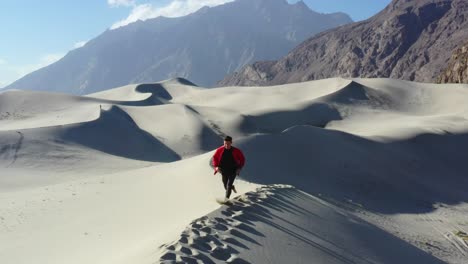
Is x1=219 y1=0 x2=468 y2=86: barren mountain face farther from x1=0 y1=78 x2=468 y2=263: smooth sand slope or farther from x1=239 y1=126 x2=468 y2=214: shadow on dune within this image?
x1=239 y1=126 x2=468 y2=214: shadow on dune

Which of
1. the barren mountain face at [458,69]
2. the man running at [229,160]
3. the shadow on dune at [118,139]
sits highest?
the man running at [229,160]

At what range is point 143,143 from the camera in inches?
1262

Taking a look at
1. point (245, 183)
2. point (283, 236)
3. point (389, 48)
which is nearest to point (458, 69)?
point (245, 183)

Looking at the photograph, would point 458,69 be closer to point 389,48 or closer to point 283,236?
point 283,236

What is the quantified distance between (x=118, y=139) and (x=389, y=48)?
363ft

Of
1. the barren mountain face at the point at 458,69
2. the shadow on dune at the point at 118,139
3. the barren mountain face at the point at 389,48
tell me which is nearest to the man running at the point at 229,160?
the shadow on dune at the point at 118,139

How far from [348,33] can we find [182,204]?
148m

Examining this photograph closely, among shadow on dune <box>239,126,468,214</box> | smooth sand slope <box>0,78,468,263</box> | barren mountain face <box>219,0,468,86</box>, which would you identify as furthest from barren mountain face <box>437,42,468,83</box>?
barren mountain face <box>219,0,468,86</box>

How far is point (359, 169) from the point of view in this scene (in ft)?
66.1

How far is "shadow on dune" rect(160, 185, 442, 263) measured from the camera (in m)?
6.00

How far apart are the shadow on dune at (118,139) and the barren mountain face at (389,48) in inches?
3491

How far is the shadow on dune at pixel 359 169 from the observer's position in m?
17.4

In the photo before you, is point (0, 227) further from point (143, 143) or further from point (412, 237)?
point (143, 143)

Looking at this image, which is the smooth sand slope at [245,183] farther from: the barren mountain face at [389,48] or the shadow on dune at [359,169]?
the barren mountain face at [389,48]
